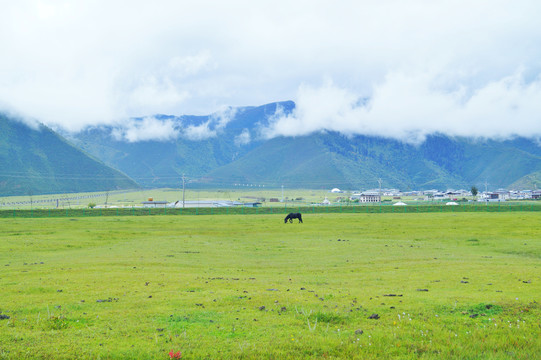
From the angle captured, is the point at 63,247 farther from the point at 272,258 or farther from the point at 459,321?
the point at 459,321

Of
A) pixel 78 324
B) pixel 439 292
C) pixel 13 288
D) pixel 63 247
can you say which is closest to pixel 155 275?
pixel 13 288

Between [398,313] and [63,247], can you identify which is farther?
[63,247]

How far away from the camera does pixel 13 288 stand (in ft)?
55.9

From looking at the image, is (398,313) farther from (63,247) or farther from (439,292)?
(63,247)

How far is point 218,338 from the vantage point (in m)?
10.6

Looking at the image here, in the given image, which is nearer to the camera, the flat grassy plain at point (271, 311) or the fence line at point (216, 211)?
the flat grassy plain at point (271, 311)

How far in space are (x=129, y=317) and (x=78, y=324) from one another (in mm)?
1305

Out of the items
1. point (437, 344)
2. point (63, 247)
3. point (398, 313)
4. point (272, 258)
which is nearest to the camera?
point (437, 344)

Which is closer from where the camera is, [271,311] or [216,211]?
[271,311]

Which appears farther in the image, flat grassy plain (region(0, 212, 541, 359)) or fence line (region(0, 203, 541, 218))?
fence line (region(0, 203, 541, 218))

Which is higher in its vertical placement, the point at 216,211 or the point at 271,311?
the point at 216,211

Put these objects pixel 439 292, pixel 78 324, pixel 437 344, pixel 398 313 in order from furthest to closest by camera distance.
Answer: pixel 439 292 < pixel 398 313 < pixel 78 324 < pixel 437 344

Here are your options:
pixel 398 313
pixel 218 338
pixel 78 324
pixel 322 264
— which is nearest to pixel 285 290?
pixel 398 313

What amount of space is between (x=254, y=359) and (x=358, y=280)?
10.9 meters
